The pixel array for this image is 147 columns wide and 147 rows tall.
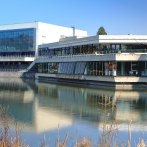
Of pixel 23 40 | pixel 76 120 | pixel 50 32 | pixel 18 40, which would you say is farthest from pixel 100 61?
pixel 18 40

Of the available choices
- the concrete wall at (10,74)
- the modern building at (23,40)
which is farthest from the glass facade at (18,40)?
the concrete wall at (10,74)

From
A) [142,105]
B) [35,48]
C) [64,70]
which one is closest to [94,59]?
[64,70]

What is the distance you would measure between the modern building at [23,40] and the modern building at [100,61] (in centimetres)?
940

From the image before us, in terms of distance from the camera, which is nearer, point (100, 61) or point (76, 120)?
point (76, 120)

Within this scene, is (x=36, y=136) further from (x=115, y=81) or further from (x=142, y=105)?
(x=115, y=81)

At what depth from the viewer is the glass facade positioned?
85.6 meters

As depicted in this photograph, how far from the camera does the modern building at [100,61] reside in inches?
1890

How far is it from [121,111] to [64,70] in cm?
3814

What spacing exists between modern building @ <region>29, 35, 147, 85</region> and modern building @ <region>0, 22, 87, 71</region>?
30.9 ft

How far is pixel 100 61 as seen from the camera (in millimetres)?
52406

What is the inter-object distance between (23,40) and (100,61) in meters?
38.1

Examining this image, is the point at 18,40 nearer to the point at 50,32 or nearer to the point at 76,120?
the point at 50,32

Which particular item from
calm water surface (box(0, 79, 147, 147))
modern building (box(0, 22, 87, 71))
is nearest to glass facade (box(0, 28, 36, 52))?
modern building (box(0, 22, 87, 71))

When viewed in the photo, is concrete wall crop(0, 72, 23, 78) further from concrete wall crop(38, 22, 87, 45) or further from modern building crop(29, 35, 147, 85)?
concrete wall crop(38, 22, 87, 45)
